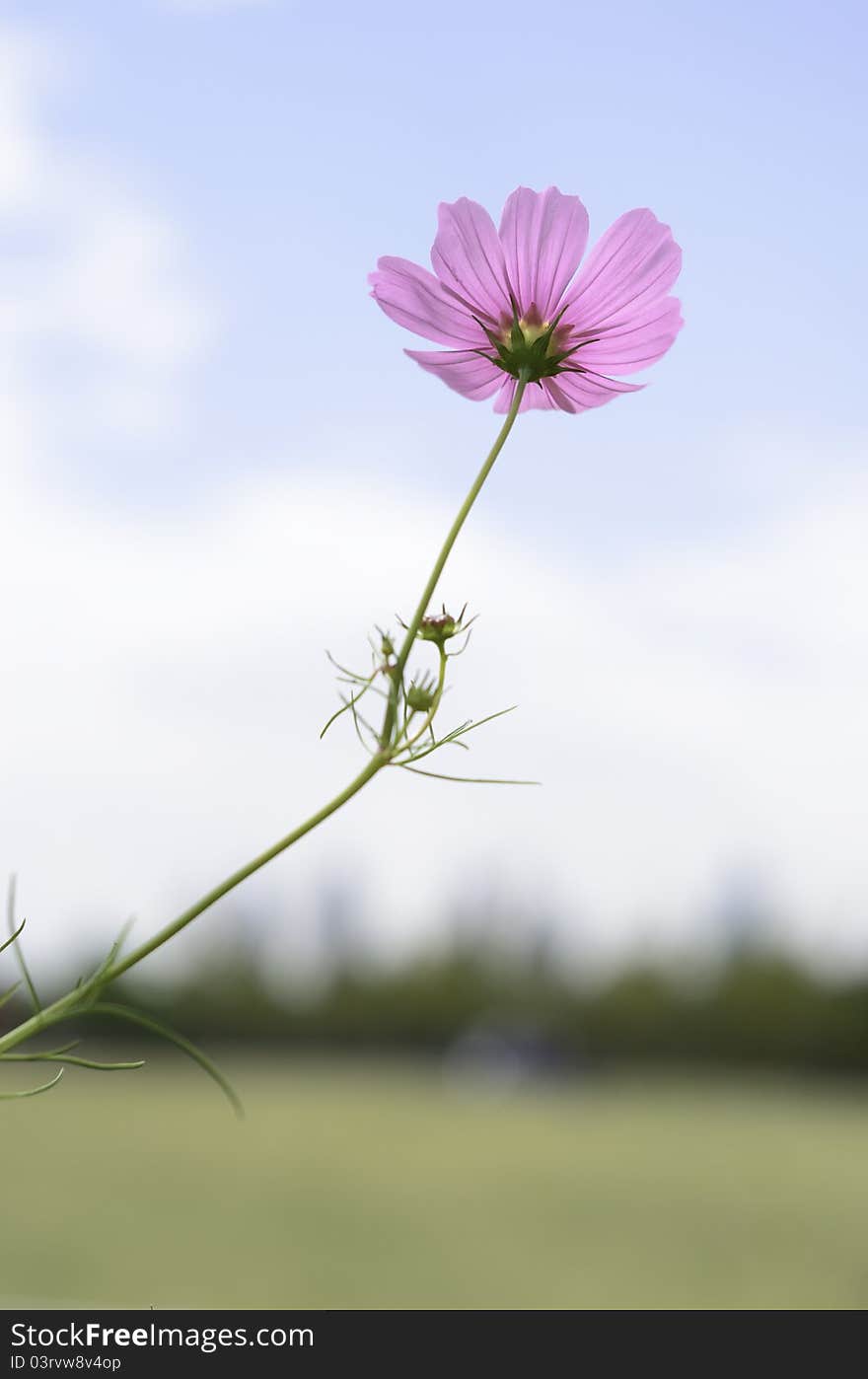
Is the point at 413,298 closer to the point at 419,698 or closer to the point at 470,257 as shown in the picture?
the point at 470,257

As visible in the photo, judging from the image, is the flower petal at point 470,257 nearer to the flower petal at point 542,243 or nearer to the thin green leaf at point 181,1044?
the flower petal at point 542,243

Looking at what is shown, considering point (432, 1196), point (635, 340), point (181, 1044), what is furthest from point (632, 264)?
point (432, 1196)

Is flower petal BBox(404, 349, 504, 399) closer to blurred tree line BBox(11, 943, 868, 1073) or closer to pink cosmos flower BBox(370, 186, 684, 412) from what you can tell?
pink cosmos flower BBox(370, 186, 684, 412)

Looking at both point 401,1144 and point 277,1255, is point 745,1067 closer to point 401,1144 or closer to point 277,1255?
point 401,1144
